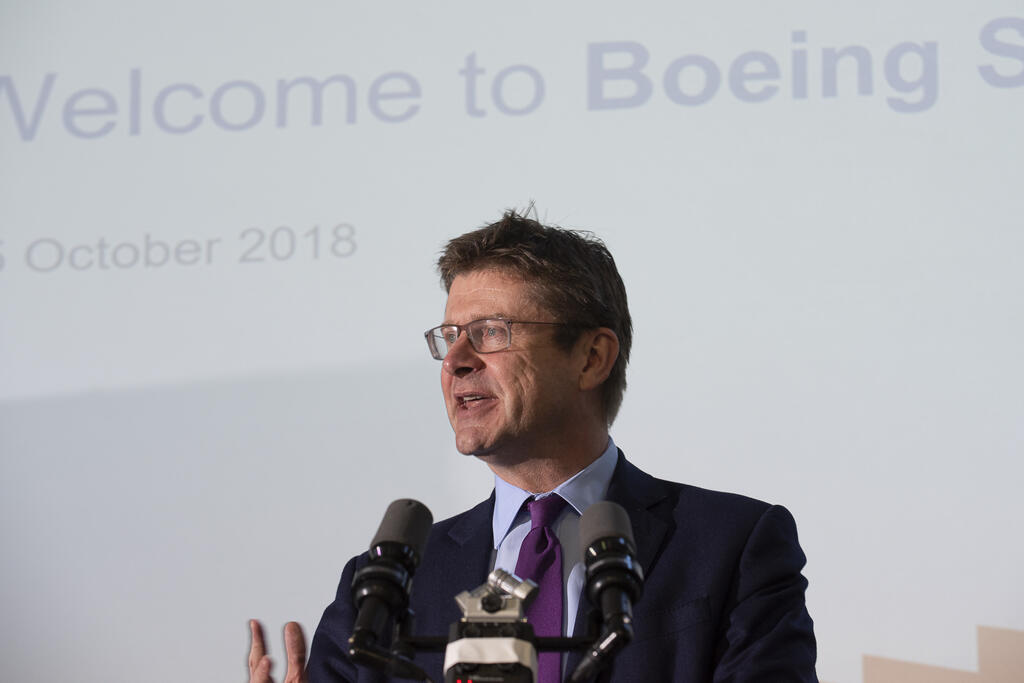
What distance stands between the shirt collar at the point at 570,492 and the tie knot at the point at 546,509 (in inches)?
0.5

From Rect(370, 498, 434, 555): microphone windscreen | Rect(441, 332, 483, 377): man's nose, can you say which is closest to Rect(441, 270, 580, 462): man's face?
Rect(441, 332, 483, 377): man's nose

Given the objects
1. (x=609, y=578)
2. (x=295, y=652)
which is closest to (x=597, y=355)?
(x=295, y=652)

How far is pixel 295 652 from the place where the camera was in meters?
2.13

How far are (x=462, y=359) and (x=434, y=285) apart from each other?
46.5 inches

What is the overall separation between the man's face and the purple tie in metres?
0.14

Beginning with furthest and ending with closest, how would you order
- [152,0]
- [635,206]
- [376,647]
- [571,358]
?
[152,0] → [635,206] → [571,358] → [376,647]

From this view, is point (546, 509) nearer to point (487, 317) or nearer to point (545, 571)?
point (545, 571)

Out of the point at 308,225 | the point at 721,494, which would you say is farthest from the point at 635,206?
the point at 721,494

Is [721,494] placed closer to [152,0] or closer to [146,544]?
[146,544]

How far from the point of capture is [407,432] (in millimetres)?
3549

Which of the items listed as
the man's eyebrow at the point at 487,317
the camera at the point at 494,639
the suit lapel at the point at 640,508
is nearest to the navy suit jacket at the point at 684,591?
the suit lapel at the point at 640,508

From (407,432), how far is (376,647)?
2.10 metres

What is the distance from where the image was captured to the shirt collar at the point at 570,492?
2.45m

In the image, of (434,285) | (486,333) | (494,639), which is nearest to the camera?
(494,639)
